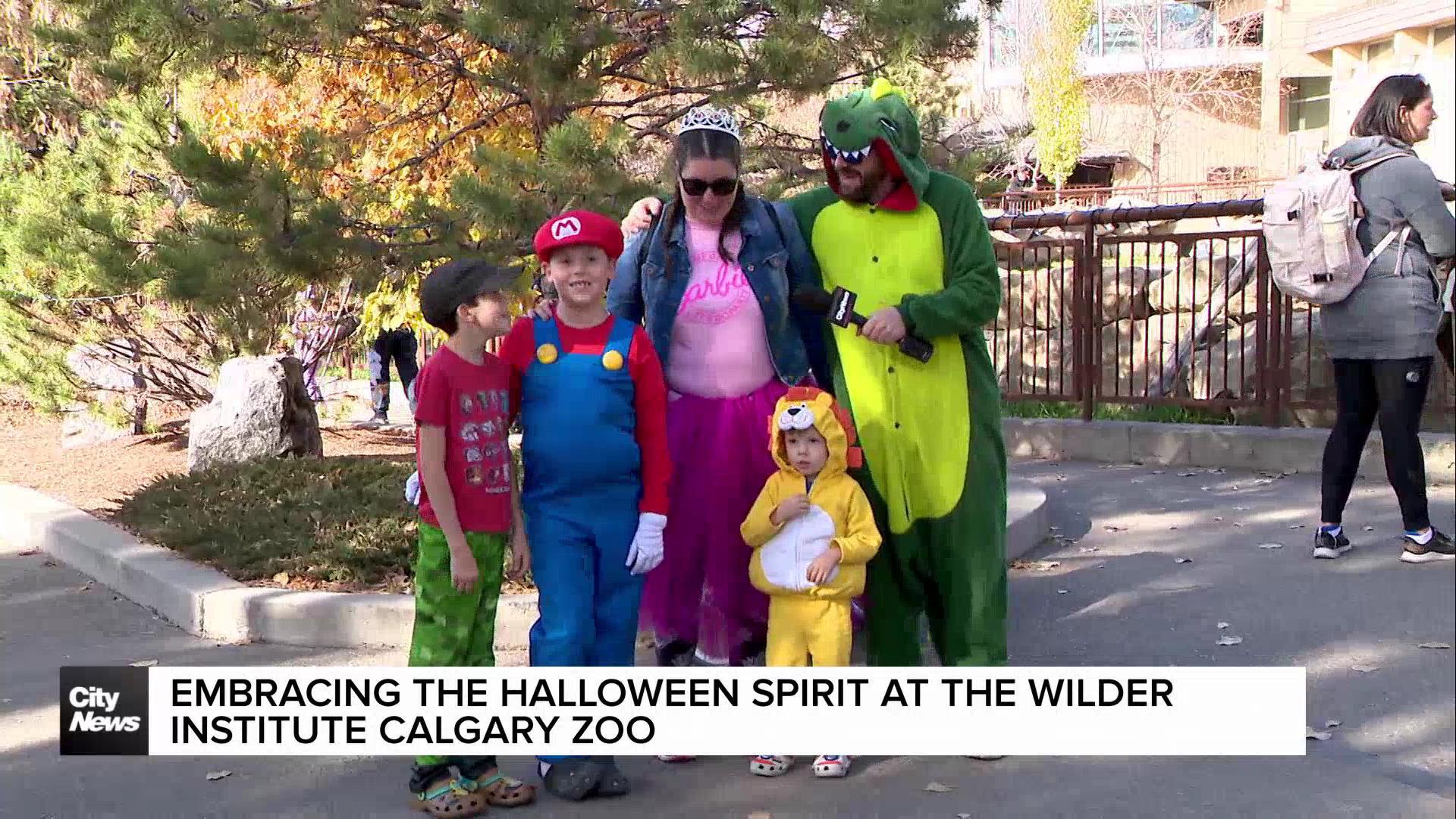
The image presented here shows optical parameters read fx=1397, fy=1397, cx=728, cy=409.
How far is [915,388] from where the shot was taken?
13.0ft

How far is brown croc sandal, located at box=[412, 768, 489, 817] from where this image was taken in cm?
360

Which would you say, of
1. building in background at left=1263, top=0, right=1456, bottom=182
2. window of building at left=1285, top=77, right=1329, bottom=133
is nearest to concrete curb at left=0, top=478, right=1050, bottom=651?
building in background at left=1263, top=0, right=1456, bottom=182

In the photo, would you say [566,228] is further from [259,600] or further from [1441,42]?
[1441,42]

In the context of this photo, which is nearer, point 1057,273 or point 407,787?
point 407,787

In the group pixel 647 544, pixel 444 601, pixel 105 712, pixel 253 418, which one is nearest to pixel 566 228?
pixel 647 544

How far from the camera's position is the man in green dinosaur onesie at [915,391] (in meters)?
3.92

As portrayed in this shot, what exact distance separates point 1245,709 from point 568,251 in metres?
2.30

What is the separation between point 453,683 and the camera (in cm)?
367

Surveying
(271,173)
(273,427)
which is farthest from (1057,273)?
(271,173)

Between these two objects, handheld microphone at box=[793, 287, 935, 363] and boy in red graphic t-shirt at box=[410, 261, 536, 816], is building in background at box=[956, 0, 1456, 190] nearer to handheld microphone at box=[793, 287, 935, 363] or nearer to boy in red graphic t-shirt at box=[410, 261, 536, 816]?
handheld microphone at box=[793, 287, 935, 363]

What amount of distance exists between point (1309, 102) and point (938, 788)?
32.5 m

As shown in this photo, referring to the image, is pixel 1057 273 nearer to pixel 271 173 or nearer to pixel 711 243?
pixel 271 173

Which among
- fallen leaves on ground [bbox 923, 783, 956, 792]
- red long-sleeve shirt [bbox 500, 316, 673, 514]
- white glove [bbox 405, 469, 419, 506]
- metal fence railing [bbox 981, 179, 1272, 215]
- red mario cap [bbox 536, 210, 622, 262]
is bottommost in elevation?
fallen leaves on ground [bbox 923, 783, 956, 792]

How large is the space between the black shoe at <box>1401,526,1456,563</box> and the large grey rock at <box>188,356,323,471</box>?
20.0ft
